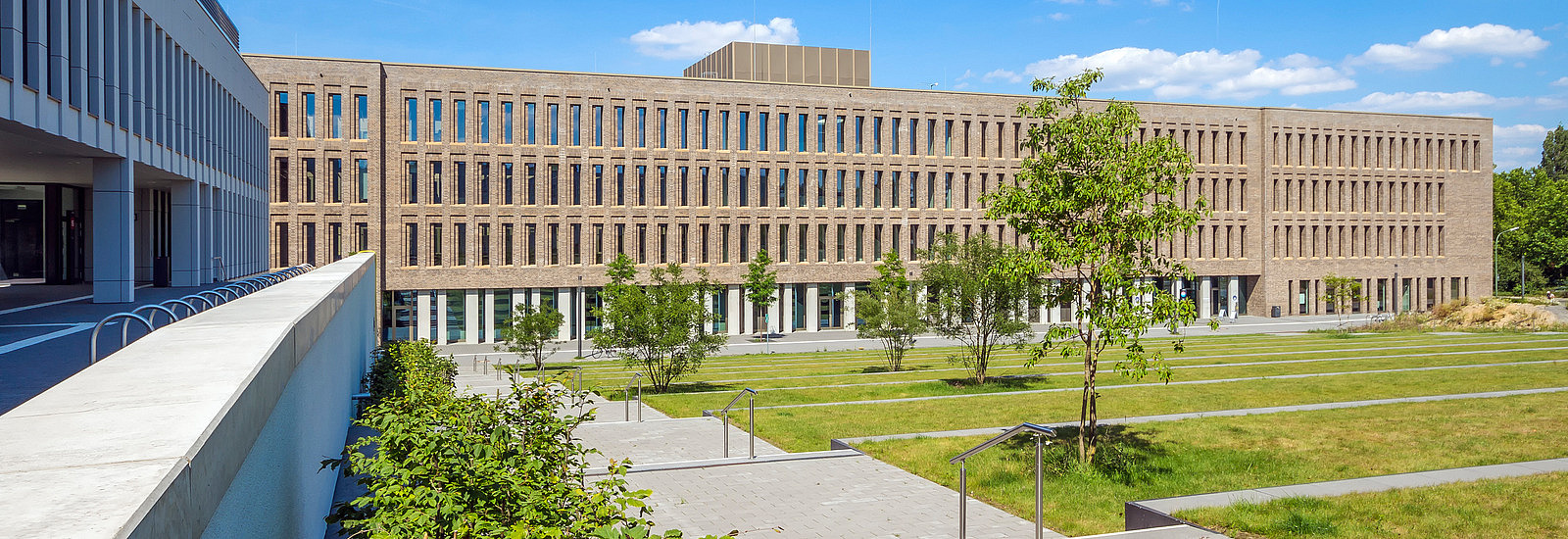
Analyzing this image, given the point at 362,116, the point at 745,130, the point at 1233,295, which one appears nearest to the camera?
the point at 362,116

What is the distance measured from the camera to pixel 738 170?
190ft

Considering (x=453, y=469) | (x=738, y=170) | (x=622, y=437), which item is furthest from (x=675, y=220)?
(x=453, y=469)

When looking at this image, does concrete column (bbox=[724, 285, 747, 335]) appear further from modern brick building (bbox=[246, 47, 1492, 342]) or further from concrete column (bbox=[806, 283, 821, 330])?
concrete column (bbox=[806, 283, 821, 330])

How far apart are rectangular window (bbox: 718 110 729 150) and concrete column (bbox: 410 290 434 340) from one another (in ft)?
58.7

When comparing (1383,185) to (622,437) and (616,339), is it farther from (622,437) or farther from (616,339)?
(622,437)

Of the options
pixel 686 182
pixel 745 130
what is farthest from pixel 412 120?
pixel 745 130

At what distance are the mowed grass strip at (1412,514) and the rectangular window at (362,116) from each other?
4856 cm

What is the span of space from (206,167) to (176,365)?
81.0 feet

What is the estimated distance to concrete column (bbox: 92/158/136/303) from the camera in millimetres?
17859

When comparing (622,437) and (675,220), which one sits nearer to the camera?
(622,437)

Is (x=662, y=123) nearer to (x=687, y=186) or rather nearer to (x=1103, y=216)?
(x=687, y=186)

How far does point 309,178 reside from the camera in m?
50.7

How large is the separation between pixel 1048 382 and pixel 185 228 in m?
23.1

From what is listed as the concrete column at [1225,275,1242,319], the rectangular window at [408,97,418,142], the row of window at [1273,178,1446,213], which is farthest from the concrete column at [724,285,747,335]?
the row of window at [1273,178,1446,213]
